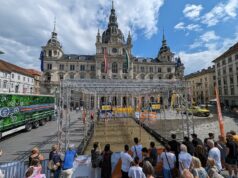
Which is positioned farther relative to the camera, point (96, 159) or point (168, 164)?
point (96, 159)

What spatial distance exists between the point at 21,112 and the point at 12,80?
3345 cm

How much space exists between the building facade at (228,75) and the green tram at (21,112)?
1728 inches

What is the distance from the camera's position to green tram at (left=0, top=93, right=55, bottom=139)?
1345 centimetres

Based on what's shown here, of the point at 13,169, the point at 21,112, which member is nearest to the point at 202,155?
the point at 13,169

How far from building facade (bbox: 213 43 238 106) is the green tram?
144 feet

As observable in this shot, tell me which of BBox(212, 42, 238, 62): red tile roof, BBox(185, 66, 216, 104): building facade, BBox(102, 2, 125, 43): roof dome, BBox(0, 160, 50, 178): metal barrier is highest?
BBox(102, 2, 125, 43): roof dome

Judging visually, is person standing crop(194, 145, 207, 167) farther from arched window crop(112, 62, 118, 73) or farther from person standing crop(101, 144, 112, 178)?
arched window crop(112, 62, 118, 73)

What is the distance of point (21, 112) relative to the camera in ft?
52.6

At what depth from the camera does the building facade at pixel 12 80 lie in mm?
38781

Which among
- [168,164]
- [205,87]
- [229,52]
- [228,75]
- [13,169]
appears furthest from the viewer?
[205,87]

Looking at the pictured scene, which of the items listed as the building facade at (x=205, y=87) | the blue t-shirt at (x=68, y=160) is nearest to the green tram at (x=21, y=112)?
the blue t-shirt at (x=68, y=160)

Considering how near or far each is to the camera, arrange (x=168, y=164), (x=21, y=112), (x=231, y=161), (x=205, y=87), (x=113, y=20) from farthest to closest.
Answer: (x=113, y=20) < (x=205, y=87) < (x=21, y=112) < (x=231, y=161) < (x=168, y=164)

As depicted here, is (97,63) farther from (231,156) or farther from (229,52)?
(231,156)

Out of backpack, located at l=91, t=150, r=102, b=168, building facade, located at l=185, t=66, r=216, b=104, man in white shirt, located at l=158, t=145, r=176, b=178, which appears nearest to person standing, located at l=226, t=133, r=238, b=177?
man in white shirt, located at l=158, t=145, r=176, b=178
